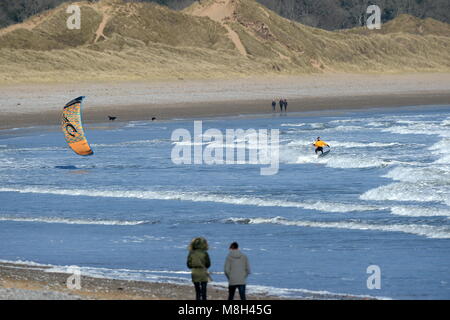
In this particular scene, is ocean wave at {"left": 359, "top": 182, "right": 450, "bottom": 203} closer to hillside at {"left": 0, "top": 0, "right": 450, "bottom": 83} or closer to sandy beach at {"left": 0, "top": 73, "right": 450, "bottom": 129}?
sandy beach at {"left": 0, "top": 73, "right": 450, "bottom": 129}

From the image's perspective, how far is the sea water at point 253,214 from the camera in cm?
1389

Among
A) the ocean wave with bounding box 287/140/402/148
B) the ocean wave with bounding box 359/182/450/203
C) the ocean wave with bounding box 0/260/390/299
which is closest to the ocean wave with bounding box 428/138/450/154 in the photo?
the ocean wave with bounding box 287/140/402/148

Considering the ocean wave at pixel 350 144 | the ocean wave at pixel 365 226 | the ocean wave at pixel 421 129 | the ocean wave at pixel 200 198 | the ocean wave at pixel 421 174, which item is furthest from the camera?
the ocean wave at pixel 421 129

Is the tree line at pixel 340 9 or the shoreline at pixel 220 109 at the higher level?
the tree line at pixel 340 9

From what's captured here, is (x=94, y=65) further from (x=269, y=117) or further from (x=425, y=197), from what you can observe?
(x=425, y=197)

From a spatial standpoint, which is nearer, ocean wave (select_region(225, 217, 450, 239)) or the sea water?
the sea water

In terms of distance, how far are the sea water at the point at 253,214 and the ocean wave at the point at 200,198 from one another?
42 millimetres

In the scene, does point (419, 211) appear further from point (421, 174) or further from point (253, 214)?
point (421, 174)

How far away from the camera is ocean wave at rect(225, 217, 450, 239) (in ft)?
53.5

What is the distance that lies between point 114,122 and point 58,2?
234 ft

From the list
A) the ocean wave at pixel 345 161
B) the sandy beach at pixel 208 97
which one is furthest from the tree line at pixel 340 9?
the ocean wave at pixel 345 161

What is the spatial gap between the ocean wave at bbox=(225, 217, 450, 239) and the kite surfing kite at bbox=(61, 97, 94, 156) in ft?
34.4

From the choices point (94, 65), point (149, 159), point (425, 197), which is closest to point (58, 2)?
point (94, 65)

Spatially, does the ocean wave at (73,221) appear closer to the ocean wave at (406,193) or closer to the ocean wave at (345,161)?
the ocean wave at (406,193)
